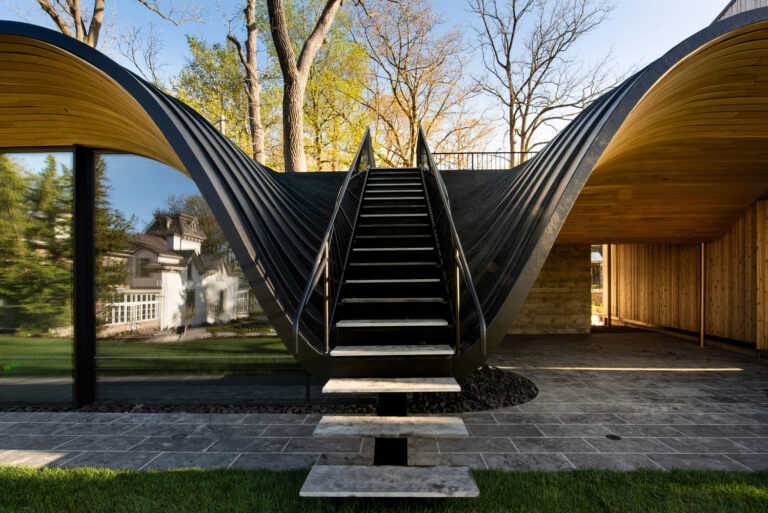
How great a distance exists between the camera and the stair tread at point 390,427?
2678 mm

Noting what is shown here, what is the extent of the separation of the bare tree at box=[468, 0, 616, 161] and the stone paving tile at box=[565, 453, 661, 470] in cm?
1794

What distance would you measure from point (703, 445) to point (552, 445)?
4.75ft

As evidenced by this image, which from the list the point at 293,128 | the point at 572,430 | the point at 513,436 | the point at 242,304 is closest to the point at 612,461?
the point at 572,430

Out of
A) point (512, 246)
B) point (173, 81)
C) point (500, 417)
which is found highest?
point (173, 81)

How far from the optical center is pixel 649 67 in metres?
3.76

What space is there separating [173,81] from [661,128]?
18.6 metres

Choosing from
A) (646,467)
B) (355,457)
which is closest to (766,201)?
(646,467)

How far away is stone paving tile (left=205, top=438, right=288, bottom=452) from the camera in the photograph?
386 cm

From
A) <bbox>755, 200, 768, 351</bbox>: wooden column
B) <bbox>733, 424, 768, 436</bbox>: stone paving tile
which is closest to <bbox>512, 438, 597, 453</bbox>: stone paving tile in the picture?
<bbox>733, 424, 768, 436</bbox>: stone paving tile

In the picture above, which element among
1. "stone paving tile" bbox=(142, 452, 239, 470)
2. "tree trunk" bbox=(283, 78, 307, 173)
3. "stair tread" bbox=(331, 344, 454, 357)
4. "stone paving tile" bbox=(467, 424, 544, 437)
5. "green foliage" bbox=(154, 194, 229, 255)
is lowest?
"stone paving tile" bbox=(142, 452, 239, 470)

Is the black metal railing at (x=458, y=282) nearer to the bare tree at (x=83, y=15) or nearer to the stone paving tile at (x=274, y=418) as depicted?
the stone paving tile at (x=274, y=418)

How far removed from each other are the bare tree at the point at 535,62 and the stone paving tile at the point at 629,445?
17.6 meters

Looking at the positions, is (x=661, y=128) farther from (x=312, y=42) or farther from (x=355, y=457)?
(x=312, y=42)

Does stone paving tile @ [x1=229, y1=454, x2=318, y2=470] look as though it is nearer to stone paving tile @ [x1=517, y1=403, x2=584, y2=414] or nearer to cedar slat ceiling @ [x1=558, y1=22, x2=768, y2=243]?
stone paving tile @ [x1=517, y1=403, x2=584, y2=414]
